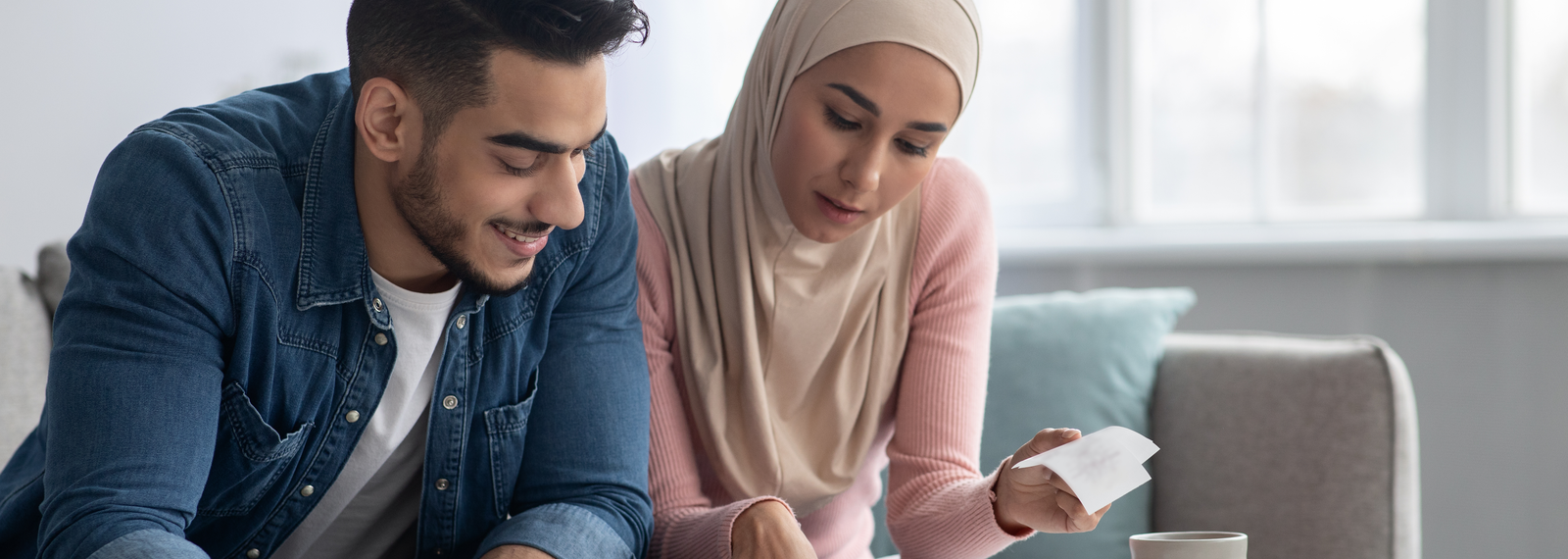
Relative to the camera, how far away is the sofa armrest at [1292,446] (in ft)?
5.54

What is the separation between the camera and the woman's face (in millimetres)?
1332

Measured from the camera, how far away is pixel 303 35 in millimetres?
2252

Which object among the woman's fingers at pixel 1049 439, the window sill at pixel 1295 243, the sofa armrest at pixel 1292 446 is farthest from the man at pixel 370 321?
the window sill at pixel 1295 243

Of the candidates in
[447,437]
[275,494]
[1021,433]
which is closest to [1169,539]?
[447,437]

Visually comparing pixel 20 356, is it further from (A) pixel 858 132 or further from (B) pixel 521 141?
(A) pixel 858 132

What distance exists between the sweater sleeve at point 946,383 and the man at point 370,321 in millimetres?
357

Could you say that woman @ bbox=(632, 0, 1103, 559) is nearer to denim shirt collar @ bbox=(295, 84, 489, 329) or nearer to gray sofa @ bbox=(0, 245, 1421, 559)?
denim shirt collar @ bbox=(295, 84, 489, 329)

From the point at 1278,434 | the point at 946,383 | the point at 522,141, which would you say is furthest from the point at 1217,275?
the point at 522,141

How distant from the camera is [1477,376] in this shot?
2.38 meters

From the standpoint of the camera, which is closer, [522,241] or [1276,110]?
[522,241]

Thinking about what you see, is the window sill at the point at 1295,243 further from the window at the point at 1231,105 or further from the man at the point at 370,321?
the man at the point at 370,321

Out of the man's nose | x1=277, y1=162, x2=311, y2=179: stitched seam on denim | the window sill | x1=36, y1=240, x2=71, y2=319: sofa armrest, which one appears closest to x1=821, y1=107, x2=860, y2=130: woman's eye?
the man's nose

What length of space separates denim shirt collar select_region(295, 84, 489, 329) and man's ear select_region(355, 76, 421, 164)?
1.8 inches

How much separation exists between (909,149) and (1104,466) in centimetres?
53
